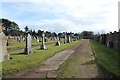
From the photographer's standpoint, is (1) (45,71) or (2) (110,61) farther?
(2) (110,61)

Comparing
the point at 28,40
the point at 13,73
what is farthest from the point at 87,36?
the point at 13,73

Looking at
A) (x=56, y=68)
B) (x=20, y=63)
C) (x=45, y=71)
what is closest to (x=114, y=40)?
(x=56, y=68)

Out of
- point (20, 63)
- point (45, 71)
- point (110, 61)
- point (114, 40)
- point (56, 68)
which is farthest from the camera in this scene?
point (114, 40)

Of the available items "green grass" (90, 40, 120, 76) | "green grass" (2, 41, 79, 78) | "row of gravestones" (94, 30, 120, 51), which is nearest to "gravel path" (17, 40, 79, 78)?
"green grass" (2, 41, 79, 78)

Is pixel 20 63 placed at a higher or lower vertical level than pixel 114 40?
lower

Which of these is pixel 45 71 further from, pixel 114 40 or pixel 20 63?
pixel 114 40

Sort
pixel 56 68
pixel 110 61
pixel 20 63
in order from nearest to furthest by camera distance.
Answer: pixel 56 68, pixel 20 63, pixel 110 61

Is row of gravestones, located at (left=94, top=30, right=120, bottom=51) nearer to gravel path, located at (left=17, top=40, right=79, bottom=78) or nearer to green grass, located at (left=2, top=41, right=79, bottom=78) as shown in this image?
green grass, located at (left=2, top=41, right=79, bottom=78)

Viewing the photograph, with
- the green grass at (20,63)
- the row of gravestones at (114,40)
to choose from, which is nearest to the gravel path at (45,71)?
the green grass at (20,63)

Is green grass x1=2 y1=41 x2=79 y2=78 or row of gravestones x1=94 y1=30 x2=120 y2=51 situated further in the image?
row of gravestones x1=94 y1=30 x2=120 y2=51

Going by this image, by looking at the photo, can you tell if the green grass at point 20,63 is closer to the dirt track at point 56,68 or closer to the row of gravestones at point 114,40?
the dirt track at point 56,68

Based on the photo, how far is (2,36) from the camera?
1109 centimetres

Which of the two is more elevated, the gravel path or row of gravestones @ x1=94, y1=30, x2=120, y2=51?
row of gravestones @ x1=94, y1=30, x2=120, y2=51


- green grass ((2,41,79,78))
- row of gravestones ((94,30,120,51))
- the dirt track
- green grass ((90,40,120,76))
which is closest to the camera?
the dirt track
